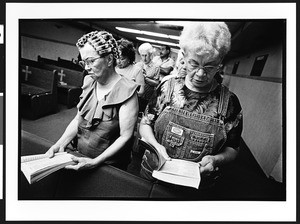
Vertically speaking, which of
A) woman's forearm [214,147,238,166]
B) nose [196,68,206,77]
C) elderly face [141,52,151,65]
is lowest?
woman's forearm [214,147,238,166]

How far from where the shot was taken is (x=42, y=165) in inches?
66.3

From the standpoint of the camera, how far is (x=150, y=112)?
5.58 feet

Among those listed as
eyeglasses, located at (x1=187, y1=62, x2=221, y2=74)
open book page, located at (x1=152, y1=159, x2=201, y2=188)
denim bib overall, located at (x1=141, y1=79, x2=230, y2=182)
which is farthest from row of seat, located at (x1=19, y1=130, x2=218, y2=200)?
eyeglasses, located at (x1=187, y1=62, x2=221, y2=74)

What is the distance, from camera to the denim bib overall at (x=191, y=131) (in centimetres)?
165

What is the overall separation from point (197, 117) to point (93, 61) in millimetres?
719

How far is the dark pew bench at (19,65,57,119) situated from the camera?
72.5 inches

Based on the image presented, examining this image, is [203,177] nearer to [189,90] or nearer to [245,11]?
[189,90]

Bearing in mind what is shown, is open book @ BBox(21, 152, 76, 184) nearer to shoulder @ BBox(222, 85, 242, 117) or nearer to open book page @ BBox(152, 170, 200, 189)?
open book page @ BBox(152, 170, 200, 189)

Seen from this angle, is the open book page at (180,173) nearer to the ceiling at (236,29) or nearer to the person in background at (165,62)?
the person in background at (165,62)

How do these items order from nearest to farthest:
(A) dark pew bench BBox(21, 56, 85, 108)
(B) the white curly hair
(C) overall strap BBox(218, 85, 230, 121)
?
(B) the white curly hair
(C) overall strap BBox(218, 85, 230, 121)
(A) dark pew bench BBox(21, 56, 85, 108)

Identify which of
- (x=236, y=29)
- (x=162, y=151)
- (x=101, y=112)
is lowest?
(x=162, y=151)

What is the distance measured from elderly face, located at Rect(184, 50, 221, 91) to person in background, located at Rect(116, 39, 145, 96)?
0.30 meters

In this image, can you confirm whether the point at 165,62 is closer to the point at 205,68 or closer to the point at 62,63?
the point at 205,68

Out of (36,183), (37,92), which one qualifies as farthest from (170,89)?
(36,183)
